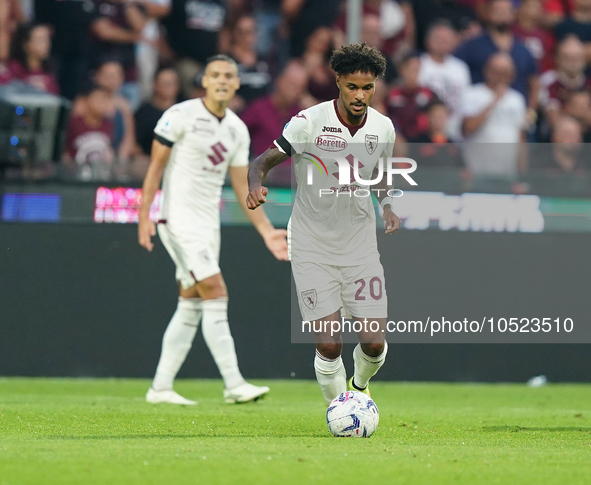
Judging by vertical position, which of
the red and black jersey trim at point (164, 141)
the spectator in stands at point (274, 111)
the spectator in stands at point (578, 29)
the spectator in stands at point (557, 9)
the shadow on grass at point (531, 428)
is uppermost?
the spectator in stands at point (557, 9)

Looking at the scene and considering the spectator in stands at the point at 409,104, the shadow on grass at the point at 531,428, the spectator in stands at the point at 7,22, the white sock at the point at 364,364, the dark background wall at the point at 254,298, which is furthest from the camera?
the spectator in stands at the point at 409,104

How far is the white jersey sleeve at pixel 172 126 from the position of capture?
8.63 m

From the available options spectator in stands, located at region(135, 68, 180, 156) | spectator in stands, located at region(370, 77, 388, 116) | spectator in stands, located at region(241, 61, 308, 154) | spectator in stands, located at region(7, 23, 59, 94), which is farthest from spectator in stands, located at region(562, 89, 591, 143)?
spectator in stands, located at region(7, 23, 59, 94)

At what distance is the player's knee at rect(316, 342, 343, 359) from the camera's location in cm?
669

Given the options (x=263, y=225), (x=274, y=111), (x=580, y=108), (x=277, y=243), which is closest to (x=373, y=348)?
(x=277, y=243)

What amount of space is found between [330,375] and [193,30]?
274 inches

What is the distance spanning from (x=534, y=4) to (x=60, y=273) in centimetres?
773

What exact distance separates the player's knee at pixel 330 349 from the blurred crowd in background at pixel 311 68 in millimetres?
4167

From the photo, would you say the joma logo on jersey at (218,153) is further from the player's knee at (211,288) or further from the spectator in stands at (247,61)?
the spectator in stands at (247,61)

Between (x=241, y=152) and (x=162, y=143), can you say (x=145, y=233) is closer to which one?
(x=162, y=143)

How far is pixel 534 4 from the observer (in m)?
14.4

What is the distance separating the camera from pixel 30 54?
1144cm

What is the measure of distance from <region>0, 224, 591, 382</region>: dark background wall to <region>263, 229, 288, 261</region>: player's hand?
2.45 metres

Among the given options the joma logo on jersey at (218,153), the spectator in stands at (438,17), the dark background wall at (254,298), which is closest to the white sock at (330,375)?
the joma logo on jersey at (218,153)
